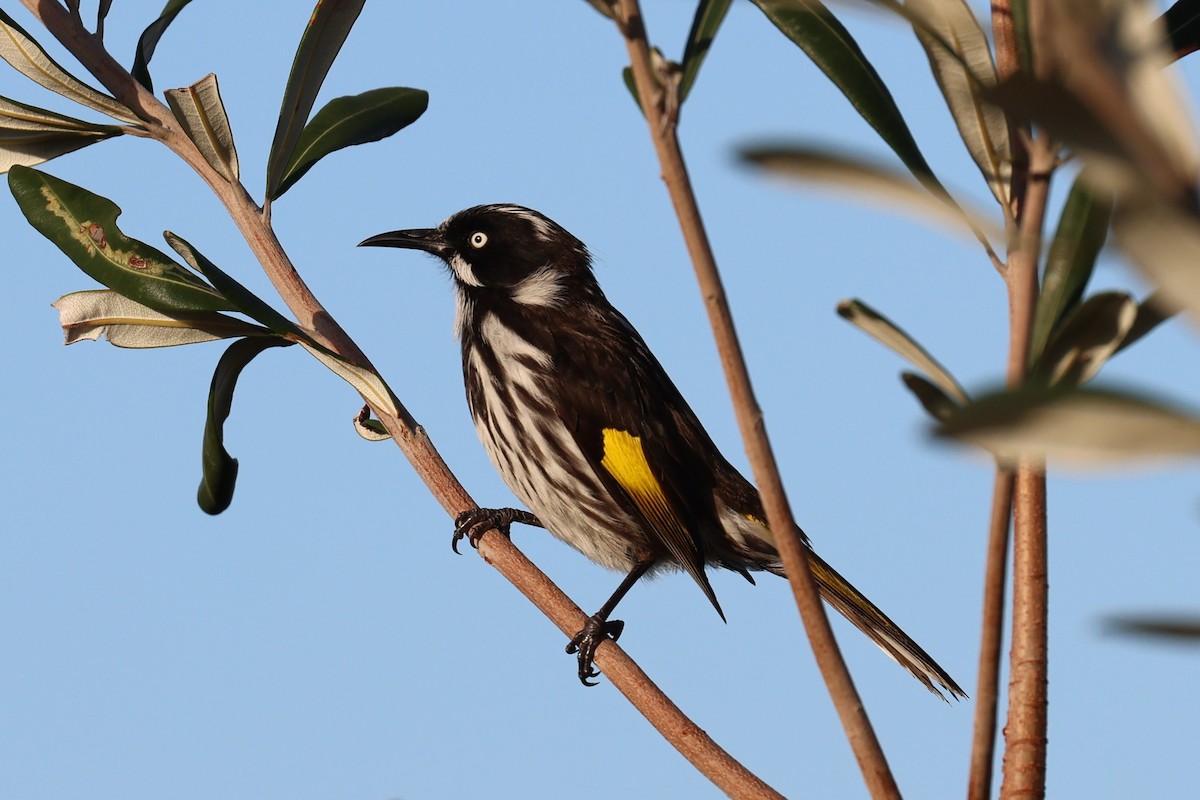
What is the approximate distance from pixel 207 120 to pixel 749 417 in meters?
2.66

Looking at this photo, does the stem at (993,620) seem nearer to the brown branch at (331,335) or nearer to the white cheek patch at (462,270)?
the brown branch at (331,335)

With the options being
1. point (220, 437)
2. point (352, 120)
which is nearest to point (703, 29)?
point (352, 120)

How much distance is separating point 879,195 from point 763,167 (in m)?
0.22

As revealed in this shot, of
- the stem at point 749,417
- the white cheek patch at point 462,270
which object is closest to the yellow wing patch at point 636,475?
the white cheek patch at point 462,270

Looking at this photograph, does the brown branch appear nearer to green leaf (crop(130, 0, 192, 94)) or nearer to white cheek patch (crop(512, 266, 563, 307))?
green leaf (crop(130, 0, 192, 94))

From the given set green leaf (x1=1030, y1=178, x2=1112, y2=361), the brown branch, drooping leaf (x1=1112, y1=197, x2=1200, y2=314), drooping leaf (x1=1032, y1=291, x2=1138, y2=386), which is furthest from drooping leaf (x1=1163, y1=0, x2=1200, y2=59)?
drooping leaf (x1=1112, y1=197, x2=1200, y2=314)

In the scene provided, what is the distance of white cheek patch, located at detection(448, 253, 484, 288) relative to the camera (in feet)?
22.5

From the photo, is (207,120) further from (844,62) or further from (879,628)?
(879,628)

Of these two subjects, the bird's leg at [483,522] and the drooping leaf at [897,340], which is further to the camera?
the bird's leg at [483,522]

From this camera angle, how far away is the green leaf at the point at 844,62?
244 centimetres

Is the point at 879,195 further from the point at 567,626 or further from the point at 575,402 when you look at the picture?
the point at 575,402

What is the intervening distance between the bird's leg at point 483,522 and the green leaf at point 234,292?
0.67 metres

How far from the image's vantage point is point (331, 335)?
12.3 feet

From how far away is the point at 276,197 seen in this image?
3.94 m
